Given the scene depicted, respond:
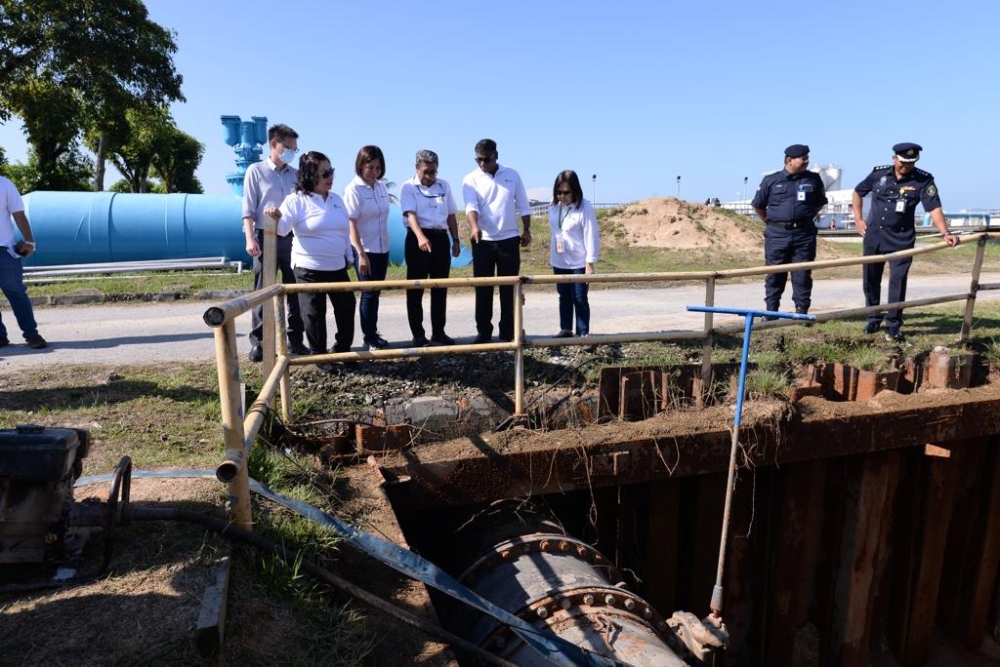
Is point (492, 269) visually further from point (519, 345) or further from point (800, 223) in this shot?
point (800, 223)

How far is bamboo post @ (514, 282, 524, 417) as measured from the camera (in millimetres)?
4414

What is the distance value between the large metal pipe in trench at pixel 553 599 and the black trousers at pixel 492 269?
6.79 ft

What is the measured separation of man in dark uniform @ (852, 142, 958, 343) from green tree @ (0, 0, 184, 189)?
20937mm

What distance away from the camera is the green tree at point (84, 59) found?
19016 mm

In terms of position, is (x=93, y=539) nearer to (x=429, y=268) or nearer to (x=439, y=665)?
(x=439, y=665)

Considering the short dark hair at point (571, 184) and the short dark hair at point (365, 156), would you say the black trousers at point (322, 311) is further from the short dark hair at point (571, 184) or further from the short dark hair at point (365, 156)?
the short dark hair at point (571, 184)

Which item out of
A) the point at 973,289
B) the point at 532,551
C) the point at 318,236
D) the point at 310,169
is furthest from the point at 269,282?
the point at 973,289

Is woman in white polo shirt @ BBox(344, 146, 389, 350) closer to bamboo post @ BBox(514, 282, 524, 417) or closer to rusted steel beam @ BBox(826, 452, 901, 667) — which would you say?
bamboo post @ BBox(514, 282, 524, 417)

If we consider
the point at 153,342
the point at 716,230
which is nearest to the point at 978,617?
the point at 153,342

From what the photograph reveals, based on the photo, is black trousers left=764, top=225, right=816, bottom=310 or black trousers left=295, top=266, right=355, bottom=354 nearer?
black trousers left=295, top=266, right=355, bottom=354

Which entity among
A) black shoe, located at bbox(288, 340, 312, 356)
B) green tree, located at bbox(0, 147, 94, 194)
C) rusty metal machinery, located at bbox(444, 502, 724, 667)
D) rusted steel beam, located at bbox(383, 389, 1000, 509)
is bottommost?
rusty metal machinery, located at bbox(444, 502, 724, 667)

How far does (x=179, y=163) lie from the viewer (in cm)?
4262

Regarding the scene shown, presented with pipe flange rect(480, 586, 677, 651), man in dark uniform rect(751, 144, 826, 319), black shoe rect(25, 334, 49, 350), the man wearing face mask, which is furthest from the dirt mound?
pipe flange rect(480, 586, 677, 651)

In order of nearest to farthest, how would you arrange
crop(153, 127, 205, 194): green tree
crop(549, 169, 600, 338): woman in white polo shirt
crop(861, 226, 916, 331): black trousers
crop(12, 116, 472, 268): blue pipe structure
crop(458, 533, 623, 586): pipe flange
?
crop(458, 533, 623, 586): pipe flange, crop(549, 169, 600, 338): woman in white polo shirt, crop(861, 226, 916, 331): black trousers, crop(12, 116, 472, 268): blue pipe structure, crop(153, 127, 205, 194): green tree
